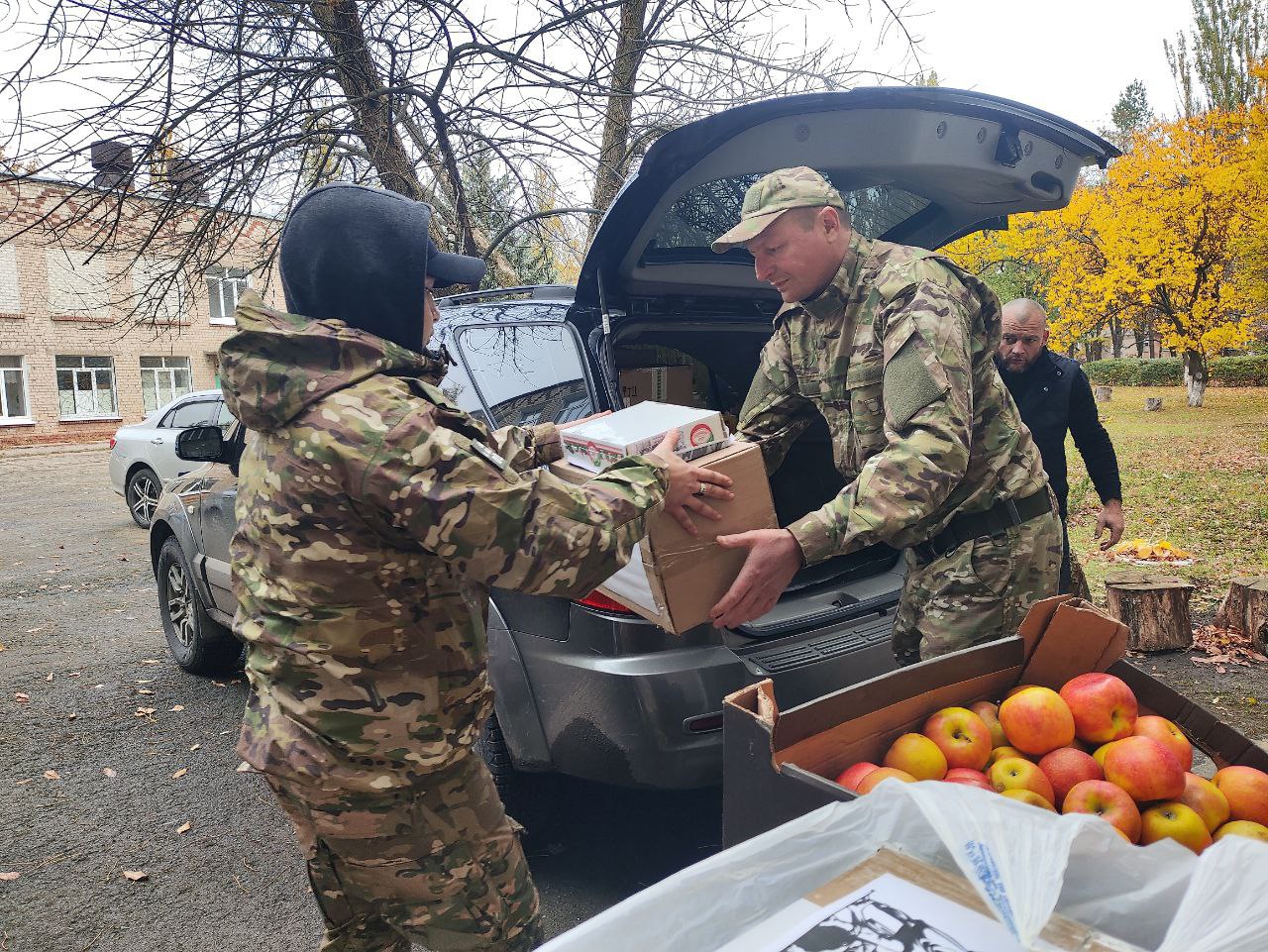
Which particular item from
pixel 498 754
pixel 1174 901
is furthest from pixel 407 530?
pixel 498 754

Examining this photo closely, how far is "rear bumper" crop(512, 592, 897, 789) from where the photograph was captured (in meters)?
2.46

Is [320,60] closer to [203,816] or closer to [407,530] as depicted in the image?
[203,816]

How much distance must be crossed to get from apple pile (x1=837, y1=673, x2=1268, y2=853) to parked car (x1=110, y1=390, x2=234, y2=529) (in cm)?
1072

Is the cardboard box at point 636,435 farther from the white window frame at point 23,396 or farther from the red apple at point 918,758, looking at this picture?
the white window frame at point 23,396

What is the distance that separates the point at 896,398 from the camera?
82.8 inches

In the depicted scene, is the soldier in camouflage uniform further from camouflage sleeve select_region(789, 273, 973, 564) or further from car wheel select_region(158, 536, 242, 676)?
car wheel select_region(158, 536, 242, 676)

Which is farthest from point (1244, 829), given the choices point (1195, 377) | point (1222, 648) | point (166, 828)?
point (1195, 377)

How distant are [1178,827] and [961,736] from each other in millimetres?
332

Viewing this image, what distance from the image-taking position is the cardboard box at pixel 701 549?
2.04 metres

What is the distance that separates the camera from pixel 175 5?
4574 mm

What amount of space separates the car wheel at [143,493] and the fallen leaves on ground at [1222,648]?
11.1m

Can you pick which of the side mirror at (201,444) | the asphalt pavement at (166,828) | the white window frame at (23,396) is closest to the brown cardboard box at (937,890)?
the asphalt pavement at (166,828)

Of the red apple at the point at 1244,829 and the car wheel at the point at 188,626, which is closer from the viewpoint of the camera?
the red apple at the point at 1244,829

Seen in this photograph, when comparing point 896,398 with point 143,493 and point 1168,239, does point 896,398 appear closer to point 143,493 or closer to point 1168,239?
point 143,493
